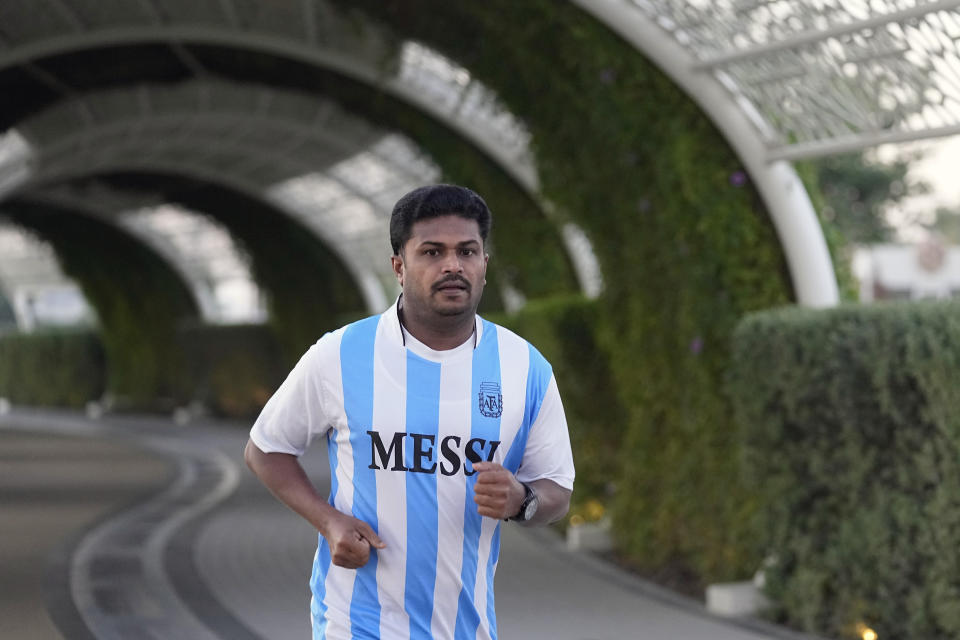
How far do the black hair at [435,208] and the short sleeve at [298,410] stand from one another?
30 cm

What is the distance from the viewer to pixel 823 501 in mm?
7219

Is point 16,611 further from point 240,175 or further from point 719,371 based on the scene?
point 240,175

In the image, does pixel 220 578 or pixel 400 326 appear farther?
pixel 220 578

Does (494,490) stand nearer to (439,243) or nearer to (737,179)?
(439,243)

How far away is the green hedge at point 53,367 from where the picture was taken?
113ft

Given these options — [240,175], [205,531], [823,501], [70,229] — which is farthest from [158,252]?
[823,501]

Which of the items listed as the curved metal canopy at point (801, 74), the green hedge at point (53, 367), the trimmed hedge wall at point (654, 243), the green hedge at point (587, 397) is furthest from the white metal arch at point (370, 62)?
the green hedge at point (53, 367)

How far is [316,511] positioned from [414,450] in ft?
0.81

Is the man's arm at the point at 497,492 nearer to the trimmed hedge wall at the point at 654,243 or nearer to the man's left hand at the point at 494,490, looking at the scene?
the man's left hand at the point at 494,490

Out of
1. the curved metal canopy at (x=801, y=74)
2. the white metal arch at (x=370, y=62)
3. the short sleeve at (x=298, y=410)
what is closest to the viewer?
the short sleeve at (x=298, y=410)

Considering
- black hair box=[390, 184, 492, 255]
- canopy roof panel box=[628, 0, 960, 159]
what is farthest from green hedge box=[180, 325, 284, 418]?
black hair box=[390, 184, 492, 255]

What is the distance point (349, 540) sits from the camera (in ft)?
9.10

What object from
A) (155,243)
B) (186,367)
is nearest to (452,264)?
(186,367)

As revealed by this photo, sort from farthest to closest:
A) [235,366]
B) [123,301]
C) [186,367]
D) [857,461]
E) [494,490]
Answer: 1. [123,301]
2. [186,367]
3. [235,366]
4. [857,461]
5. [494,490]
